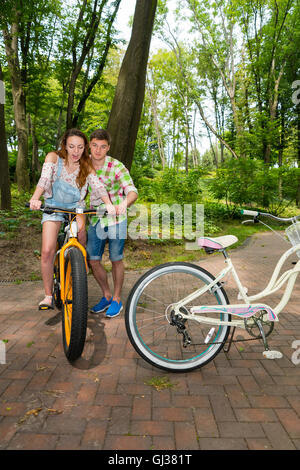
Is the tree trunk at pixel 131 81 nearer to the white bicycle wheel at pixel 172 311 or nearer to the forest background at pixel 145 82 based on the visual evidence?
the forest background at pixel 145 82

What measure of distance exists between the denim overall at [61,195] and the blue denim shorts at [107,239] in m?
0.37

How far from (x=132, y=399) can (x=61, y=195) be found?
6.74ft

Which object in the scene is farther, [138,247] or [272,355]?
[138,247]

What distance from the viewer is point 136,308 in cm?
261

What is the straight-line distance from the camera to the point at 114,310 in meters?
3.73

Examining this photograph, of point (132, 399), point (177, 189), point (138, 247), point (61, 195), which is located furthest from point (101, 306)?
point (177, 189)

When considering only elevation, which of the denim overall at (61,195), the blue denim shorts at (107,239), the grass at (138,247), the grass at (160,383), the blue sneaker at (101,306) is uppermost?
the denim overall at (61,195)

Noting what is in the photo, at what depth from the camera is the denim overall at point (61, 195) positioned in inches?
130

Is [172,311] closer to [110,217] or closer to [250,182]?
[110,217]

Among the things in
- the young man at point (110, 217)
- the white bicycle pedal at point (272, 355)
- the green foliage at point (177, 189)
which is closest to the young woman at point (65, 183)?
the young man at point (110, 217)

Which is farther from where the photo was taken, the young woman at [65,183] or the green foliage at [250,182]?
the green foliage at [250,182]

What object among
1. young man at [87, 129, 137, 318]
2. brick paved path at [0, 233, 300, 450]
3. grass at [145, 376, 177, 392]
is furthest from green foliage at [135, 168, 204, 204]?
grass at [145, 376, 177, 392]
